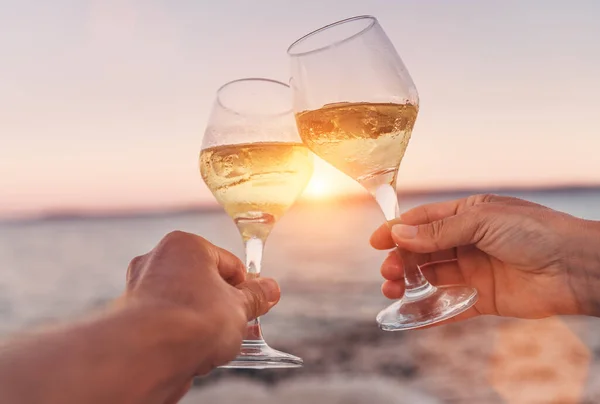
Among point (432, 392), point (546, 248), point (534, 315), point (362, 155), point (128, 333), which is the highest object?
point (362, 155)

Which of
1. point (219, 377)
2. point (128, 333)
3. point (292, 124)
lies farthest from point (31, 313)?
point (128, 333)

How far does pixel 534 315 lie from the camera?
7.49 feet

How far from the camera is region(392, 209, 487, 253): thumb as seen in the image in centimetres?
195

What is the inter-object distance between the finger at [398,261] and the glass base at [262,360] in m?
0.74

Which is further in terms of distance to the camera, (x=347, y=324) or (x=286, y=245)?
(x=286, y=245)

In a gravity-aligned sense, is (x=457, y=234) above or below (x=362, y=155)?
below

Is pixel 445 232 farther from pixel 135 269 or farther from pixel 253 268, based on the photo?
pixel 135 269

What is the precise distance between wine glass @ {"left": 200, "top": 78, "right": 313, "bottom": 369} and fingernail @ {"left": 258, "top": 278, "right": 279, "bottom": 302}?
185 millimetres

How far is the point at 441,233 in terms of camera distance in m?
2.02

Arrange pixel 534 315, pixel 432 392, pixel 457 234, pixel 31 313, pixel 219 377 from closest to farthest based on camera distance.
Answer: pixel 457 234 < pixel 534 315 < pixel 432 392 < pixel 219 377 < pixel 31 313

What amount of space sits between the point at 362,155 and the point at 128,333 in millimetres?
931

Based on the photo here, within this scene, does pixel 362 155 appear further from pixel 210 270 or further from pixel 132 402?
pixel 132 402

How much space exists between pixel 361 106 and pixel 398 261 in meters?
0.85

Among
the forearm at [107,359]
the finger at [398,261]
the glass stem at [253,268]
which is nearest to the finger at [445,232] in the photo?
the finger at [398,261]
